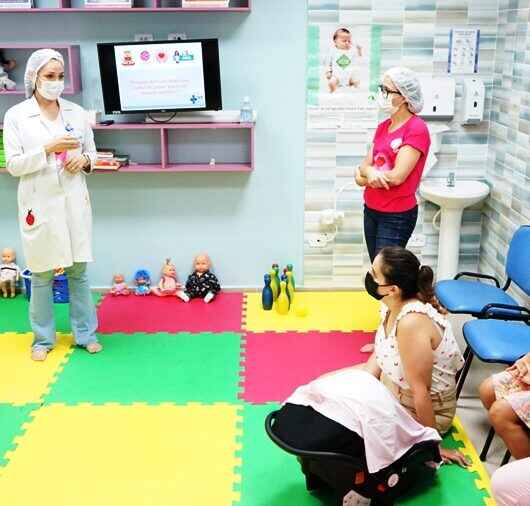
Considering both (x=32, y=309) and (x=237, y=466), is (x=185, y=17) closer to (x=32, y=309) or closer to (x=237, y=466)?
(x=32, y=309)

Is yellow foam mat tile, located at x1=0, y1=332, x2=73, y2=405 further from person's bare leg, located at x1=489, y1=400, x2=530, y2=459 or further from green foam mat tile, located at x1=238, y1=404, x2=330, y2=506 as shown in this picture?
person's bare leg, located at x1=489, y1=400, x2=530, y2=459

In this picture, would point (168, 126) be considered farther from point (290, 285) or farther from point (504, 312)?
point (504, 312)

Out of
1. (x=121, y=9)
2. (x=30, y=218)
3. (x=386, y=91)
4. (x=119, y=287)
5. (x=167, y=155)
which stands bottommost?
(x=119, y=287)

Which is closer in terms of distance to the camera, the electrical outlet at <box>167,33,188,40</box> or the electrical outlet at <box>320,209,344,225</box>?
the electrical outlet at <box>167,33,188,40</box>

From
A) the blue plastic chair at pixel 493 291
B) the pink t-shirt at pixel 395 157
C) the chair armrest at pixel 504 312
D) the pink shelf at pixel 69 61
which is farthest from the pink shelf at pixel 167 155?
the chair armrest at pixel 504 312

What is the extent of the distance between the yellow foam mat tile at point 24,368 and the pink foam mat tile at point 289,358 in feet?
3.21

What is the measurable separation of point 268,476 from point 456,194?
2.24m

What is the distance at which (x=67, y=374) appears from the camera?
3.68 meters

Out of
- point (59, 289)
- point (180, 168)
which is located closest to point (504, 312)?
point (180, 168)

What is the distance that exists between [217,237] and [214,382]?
140 cm

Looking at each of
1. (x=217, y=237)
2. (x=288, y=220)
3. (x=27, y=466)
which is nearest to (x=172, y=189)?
(x=217, y=237)

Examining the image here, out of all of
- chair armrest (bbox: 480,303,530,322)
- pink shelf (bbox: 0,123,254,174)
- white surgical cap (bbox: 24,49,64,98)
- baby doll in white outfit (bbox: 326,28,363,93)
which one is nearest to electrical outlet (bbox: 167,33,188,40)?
pink shelf (bbox: 0,123,254,174)

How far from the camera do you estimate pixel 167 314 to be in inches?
175

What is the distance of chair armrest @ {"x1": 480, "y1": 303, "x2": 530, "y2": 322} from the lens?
341 centimetres
